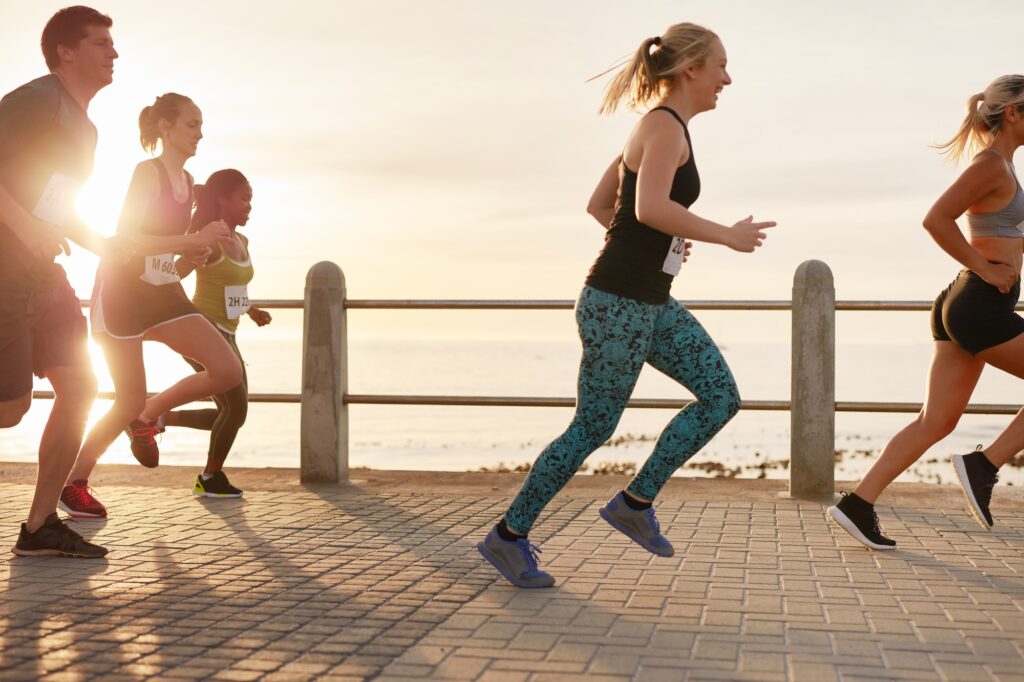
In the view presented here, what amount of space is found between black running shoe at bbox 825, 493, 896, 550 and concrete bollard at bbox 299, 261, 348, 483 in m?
3.73

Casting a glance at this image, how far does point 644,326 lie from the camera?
4.76 meters

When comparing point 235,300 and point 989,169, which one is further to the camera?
point 235,300

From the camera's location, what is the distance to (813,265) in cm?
790

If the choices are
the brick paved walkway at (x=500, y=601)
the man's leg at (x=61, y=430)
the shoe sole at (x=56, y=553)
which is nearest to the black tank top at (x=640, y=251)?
the brick paved walkway at (x=500, y=601)

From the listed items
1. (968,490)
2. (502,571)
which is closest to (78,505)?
(502,571)

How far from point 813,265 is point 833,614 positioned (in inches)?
147

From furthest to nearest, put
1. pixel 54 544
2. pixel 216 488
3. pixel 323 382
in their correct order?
1. pixel 323 382
2. pixel 216 488
3. pixel 54 544

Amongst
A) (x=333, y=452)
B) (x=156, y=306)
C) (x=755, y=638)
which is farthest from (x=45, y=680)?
(x=333, y=452)

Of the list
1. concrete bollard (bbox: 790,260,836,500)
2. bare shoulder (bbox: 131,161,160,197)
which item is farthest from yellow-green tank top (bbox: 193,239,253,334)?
concrete bollard (bbox: 790,260,836,500)

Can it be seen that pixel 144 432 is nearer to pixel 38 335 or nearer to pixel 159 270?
pixel 159 270

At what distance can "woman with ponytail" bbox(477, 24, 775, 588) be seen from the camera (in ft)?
15.6

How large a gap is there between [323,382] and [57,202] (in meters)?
3.47

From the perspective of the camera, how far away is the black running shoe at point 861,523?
5.87 metres

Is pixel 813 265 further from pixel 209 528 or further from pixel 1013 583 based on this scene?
pixel 209 528
